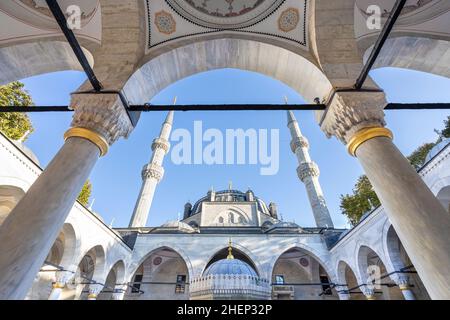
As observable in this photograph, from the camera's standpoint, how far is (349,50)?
3.70 metres

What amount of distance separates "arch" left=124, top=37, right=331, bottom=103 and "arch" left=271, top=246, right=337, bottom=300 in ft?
38.8

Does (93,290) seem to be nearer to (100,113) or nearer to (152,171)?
(100,113)

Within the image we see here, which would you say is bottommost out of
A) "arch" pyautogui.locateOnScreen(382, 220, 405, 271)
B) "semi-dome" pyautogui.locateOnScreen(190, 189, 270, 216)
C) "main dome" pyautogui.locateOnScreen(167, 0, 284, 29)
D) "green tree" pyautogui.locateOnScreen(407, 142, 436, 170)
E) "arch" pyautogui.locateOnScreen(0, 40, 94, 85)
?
"arch" pyautogui.locateOnScreen(382, 220, 405, 271)

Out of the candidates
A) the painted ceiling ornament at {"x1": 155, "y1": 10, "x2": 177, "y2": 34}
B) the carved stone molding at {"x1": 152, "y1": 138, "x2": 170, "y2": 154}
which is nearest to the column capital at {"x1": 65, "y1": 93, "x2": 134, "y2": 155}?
the painted ceiling ornament at {"x1": 155, "y1": 10, "x2": 177, "y2": 34}

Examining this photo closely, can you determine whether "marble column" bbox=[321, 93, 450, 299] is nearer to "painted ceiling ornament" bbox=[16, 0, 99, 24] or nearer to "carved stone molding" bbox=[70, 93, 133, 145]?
"carved stone molding" bbox=[70, 93, 133, 145]

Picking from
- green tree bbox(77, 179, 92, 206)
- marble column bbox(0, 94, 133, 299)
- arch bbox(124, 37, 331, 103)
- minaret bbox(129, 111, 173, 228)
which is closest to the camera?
marble column bbox(0, 94, 133, 299)

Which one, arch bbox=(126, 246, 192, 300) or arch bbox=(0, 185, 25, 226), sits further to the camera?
arch bbox=(126, 246, 192, 300)

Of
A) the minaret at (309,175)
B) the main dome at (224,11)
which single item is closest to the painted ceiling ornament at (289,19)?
the main dome at (224,11)

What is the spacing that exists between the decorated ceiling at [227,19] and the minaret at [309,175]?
1495 cm

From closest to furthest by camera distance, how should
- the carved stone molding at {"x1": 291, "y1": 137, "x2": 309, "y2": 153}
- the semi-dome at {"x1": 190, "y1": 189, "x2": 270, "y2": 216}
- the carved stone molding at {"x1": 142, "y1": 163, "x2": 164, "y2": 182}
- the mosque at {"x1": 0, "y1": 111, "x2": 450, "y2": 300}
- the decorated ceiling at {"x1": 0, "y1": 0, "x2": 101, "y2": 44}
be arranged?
the decorated ceiling at {"x1": 0, "y1": 0, "x2": 101, "y2": 44}
the mosque at {"x1": 0, "y1": 111, "x2": 450, "y2": 300}
the carved stone molding at {"x1": 142, "y1": 163, "x2": 164, "y2": 182}
the carved stone molding at {"x1": 291, "y1": 137, "x2": 309, "y2": 153}
the semi-dome at {"x1": 190, "y1": 189, "x2": 270, "y2": 216}

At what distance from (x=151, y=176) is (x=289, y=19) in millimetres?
18318

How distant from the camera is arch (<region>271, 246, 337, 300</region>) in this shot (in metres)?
14.0

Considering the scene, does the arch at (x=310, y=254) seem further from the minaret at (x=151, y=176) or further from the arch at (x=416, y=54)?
the arch at (x=416, y=54)

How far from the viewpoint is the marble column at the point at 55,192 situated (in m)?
1.97
